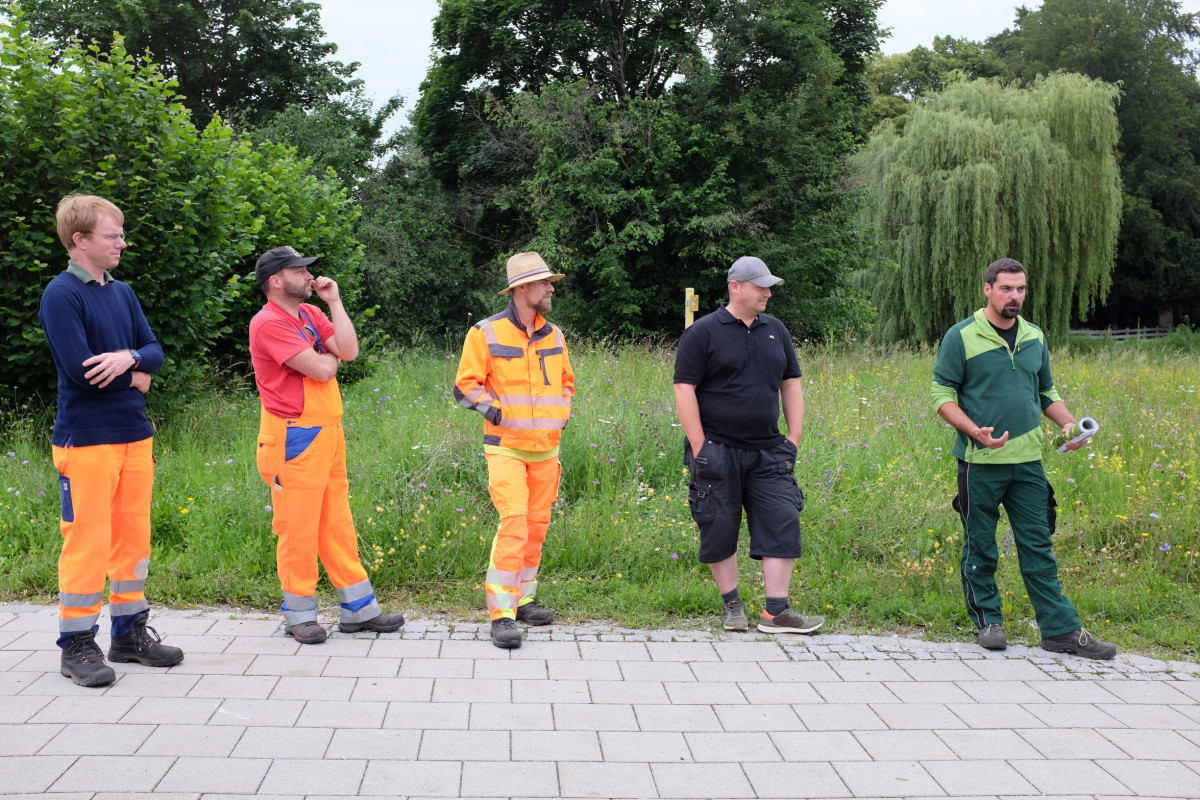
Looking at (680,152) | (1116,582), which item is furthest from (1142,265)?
(1116,582)

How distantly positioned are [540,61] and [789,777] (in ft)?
81.2

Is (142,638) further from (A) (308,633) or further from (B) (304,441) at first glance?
(B) (304,441)

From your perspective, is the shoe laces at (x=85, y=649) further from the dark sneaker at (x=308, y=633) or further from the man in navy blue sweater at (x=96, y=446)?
the dark sneaker at (x=308, y=633)

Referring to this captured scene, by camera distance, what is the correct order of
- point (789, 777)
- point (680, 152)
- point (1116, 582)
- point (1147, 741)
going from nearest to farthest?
point (789, 777), point (1147, 741), point (1116, 582), point (680, 152)

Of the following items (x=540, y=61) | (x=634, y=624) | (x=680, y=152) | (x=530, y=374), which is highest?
(x=540, y=61)

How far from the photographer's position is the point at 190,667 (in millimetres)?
4570

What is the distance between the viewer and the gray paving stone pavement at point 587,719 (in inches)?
137

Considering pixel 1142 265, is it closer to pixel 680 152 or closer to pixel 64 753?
pixel 680 152

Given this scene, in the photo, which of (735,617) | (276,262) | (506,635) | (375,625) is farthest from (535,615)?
(276,262)

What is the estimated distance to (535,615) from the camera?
211 inches

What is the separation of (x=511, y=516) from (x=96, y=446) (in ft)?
6.42

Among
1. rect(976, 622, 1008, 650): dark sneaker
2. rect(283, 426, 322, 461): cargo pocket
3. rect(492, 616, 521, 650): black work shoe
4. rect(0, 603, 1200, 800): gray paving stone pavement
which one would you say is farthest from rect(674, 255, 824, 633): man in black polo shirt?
rect(283, 426, 322, 461): cargo pocket

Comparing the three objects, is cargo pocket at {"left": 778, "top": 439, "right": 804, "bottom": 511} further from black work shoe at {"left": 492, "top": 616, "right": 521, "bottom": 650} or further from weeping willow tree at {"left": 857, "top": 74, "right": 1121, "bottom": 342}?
weeping willow tree at {"left": 857, "top": 74, "right": 1121, "bottom": 342}

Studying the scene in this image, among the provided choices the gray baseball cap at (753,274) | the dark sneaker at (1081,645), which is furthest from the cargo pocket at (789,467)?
the dark sneaker at (1081,645)
